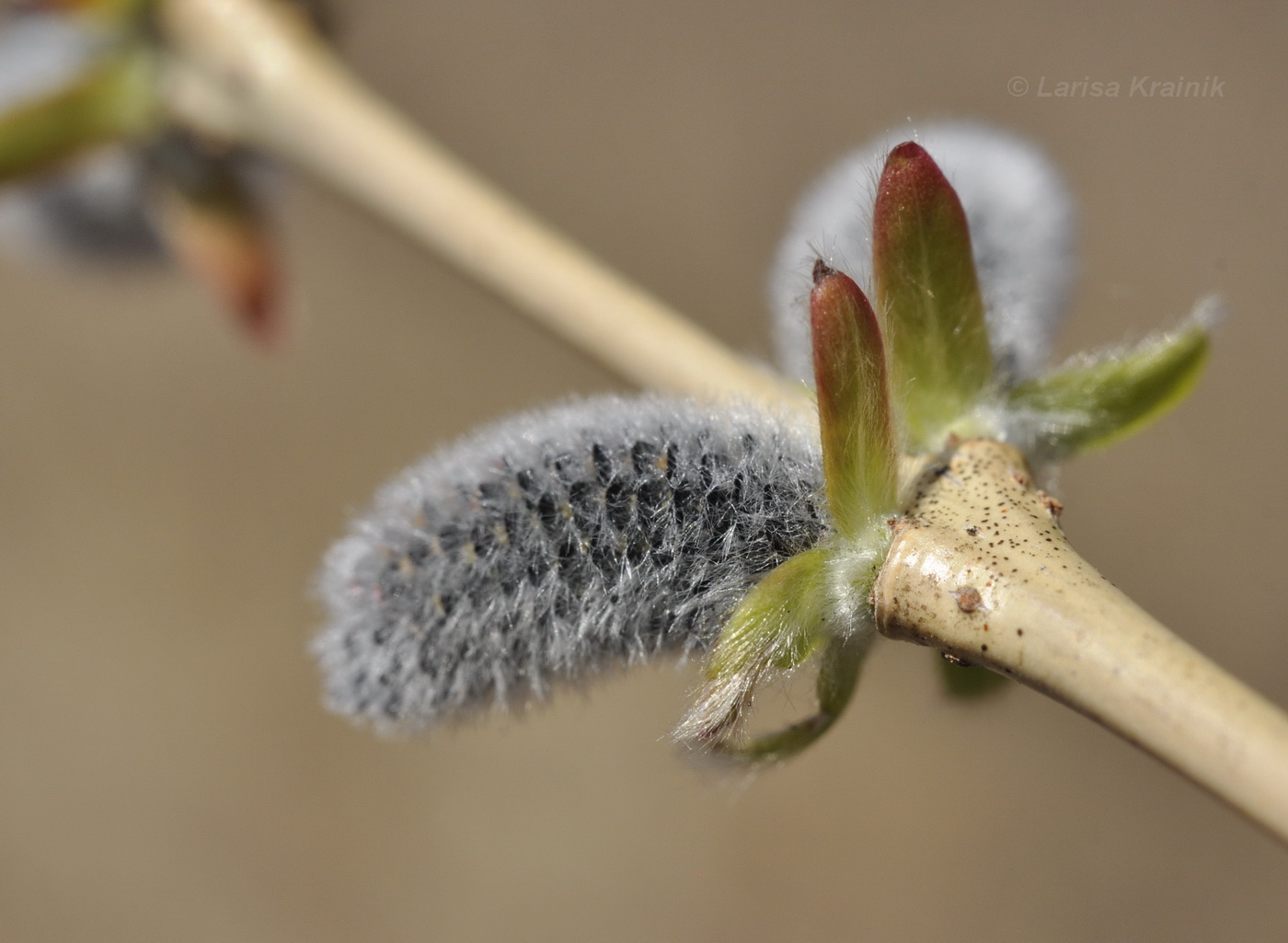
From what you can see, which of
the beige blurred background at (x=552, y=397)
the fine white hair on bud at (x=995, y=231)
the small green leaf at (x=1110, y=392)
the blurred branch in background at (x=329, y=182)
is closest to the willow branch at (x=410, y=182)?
the blurred branch in background at (x=329, y=182)

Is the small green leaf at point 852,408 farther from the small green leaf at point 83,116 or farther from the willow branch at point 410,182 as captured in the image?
the small green leaf at point 83,116

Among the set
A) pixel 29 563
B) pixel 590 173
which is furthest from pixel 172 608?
pixel 590 173

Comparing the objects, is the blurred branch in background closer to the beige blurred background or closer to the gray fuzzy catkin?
the gray fuzzy catkin

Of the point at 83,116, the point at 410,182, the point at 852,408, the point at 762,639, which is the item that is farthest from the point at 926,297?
the point at 83,116

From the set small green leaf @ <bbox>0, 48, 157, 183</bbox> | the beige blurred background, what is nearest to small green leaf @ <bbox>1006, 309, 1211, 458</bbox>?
small green leaf @ <bbox>0, 48, 157, 183</bbox>

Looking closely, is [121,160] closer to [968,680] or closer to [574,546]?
[574,546]

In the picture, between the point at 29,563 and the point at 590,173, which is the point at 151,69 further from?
the point at 29,563

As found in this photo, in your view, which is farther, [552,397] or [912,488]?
[552,397]
